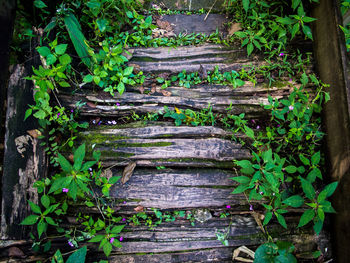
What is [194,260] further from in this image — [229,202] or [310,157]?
[310,157]

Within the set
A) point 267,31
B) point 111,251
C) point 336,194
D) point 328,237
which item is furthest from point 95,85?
point 328,237

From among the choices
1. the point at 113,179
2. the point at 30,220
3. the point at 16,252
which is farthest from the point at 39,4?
the point at 16,252

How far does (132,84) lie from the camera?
2586mm

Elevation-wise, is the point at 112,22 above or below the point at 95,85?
above

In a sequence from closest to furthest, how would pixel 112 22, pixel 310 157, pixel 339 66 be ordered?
pixel 339 66, pixel 310 157, pixel 112 22

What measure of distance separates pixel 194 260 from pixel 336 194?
1.61 metres

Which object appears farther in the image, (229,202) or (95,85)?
(95,85)

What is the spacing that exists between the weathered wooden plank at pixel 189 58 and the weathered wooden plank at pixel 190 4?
638 mm

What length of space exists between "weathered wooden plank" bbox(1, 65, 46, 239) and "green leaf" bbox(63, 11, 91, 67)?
23.4 inches

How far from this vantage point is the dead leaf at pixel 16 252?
7.13 feet

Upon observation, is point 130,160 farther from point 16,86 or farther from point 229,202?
point 16,86

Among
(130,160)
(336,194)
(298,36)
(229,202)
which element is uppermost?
(298,36)

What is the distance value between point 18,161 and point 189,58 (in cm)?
217

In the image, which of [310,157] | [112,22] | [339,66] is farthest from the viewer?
[112,22]
